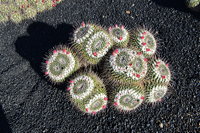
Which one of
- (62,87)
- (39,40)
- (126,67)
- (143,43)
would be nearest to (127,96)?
(126,67)

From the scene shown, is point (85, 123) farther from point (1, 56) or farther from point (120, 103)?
point (1, 56)


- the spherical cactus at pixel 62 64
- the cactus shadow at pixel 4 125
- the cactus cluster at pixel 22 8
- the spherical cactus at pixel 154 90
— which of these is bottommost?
the cactus shadow at pixel 4 125

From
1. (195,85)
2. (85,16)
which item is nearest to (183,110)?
(195,85)

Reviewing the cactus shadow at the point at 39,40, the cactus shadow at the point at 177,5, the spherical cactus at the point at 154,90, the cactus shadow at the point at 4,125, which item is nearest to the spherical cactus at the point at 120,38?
the spherical cactus at the point at 154,90

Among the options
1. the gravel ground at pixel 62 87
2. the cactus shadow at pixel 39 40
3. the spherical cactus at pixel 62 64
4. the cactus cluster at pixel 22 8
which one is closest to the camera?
the spherical cactus at pixel 62 64

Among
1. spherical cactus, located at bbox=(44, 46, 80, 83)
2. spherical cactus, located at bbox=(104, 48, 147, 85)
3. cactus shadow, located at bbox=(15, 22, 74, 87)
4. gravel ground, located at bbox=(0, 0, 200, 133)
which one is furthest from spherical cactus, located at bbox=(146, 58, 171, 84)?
cactus shadow, located at bbox=(15, 22, 74, 87)

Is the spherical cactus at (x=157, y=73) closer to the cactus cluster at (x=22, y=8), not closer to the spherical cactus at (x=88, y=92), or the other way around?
the spherical cactus at (x=88, y=92)
